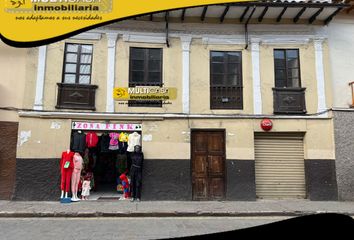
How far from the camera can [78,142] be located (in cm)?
1177

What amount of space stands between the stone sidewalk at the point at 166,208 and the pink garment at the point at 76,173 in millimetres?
623

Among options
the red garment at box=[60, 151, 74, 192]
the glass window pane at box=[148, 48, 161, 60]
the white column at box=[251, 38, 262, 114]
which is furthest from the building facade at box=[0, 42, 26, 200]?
the white column at box=[251, 38, 262, 114]

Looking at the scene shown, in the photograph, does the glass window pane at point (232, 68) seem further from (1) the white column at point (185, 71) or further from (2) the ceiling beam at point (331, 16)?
(2) the ceiling beam at point (331, 16)

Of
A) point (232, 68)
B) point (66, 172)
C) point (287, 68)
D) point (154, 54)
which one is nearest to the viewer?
point (66, 172)

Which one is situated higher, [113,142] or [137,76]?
[137,76]

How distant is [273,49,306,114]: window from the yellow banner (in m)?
12.2

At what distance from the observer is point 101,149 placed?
12.1 meters

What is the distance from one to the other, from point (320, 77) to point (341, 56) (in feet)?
4.43

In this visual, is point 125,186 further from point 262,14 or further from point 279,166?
point 262,14

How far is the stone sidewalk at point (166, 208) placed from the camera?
9703 millimetres

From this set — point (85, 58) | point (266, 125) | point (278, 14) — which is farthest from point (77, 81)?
point (278, 14)

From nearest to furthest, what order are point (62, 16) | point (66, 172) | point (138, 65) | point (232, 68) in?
1. point (62, 16)
2. point (66, 172)
3. point (138, 65)
4. point (232, 68)

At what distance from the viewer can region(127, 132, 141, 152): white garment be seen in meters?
11.9

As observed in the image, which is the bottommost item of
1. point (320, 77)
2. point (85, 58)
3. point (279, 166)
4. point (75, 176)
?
point (75, 176)
